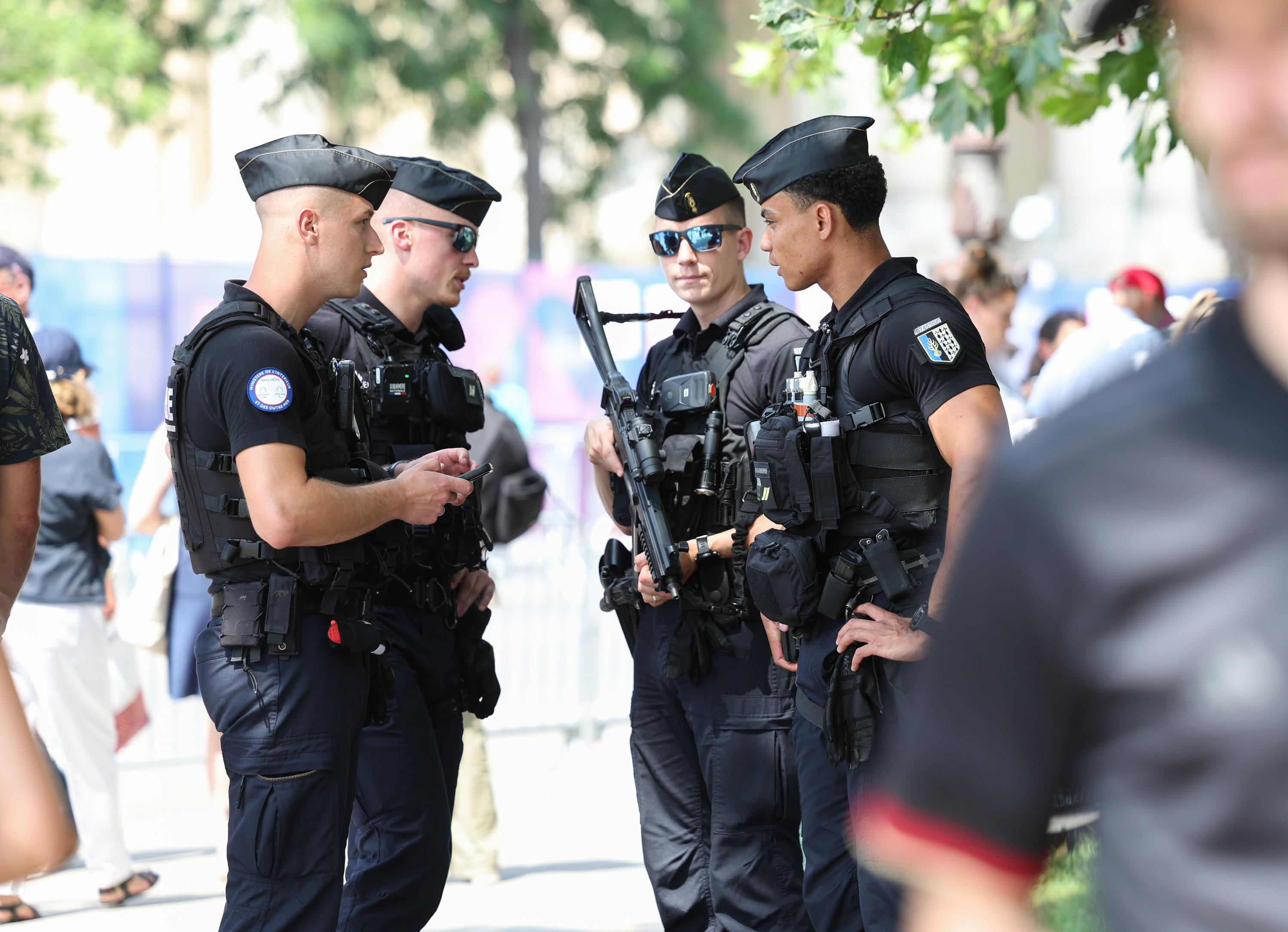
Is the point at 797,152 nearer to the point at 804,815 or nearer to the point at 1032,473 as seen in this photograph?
the point at 804,815

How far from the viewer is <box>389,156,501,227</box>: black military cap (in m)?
4.36

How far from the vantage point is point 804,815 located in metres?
3.53

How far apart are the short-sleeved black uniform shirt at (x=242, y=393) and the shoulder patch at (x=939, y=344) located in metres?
1.47

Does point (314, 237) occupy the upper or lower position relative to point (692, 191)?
lower

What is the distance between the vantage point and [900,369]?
325cm

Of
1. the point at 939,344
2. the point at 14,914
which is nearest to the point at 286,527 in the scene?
the point at 939,344

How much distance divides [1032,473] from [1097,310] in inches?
423

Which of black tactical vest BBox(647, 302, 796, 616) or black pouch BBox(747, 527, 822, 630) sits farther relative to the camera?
black tactical vest BBox(647, 302, 796, 616)

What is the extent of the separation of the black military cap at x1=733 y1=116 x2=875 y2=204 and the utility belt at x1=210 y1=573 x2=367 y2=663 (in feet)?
5.27

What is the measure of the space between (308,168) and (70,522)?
2684 mm

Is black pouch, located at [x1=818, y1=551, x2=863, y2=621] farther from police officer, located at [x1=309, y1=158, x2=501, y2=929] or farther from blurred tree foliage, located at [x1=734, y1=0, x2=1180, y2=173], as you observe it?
blurred tree foliage, located at [x1=734, y1=0, x2=1180, y2=173]

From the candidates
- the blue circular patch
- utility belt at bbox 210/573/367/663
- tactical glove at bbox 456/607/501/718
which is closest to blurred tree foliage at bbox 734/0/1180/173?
the blue circular patch

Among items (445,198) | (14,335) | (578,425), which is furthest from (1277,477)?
(578,425)

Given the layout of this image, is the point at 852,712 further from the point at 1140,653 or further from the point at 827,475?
the point at 1140,653
